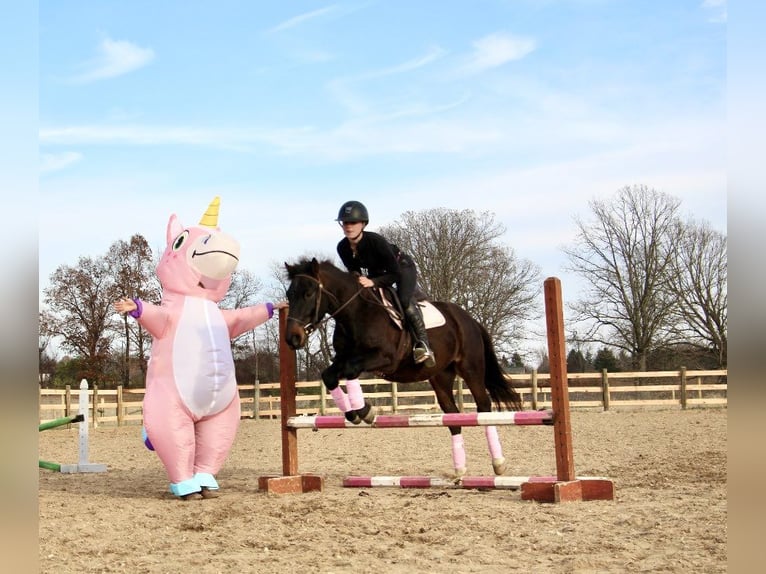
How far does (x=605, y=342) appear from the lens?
106 feet

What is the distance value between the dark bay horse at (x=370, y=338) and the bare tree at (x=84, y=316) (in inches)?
969

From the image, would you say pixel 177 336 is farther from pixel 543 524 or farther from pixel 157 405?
pixel 543 524

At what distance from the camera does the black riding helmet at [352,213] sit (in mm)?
6898

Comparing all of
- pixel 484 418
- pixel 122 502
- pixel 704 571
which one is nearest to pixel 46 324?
pixel 122 502

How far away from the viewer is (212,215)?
25.2 ft

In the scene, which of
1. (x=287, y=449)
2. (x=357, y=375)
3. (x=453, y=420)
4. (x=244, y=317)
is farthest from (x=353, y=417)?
(x=244, y=317)

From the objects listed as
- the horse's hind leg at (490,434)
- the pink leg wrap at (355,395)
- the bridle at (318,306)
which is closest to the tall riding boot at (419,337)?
the bridle at (318,306)

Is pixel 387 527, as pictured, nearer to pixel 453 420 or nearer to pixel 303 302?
pixel 453 420

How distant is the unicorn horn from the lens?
763 centimetres

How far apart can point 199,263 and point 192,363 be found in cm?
94

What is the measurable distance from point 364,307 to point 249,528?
2.21 meters

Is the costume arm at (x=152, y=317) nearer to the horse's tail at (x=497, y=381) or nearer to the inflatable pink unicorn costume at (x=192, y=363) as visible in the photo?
the inflatable pink unicorn costume at (x=192, y=363)

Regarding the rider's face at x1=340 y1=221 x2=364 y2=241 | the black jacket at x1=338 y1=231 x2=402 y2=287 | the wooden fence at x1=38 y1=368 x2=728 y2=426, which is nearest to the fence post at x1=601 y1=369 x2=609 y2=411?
the wooden fence at x1=38 y1=368 x2=728 y2=426

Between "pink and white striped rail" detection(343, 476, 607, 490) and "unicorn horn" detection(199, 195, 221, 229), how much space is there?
9.33ft
